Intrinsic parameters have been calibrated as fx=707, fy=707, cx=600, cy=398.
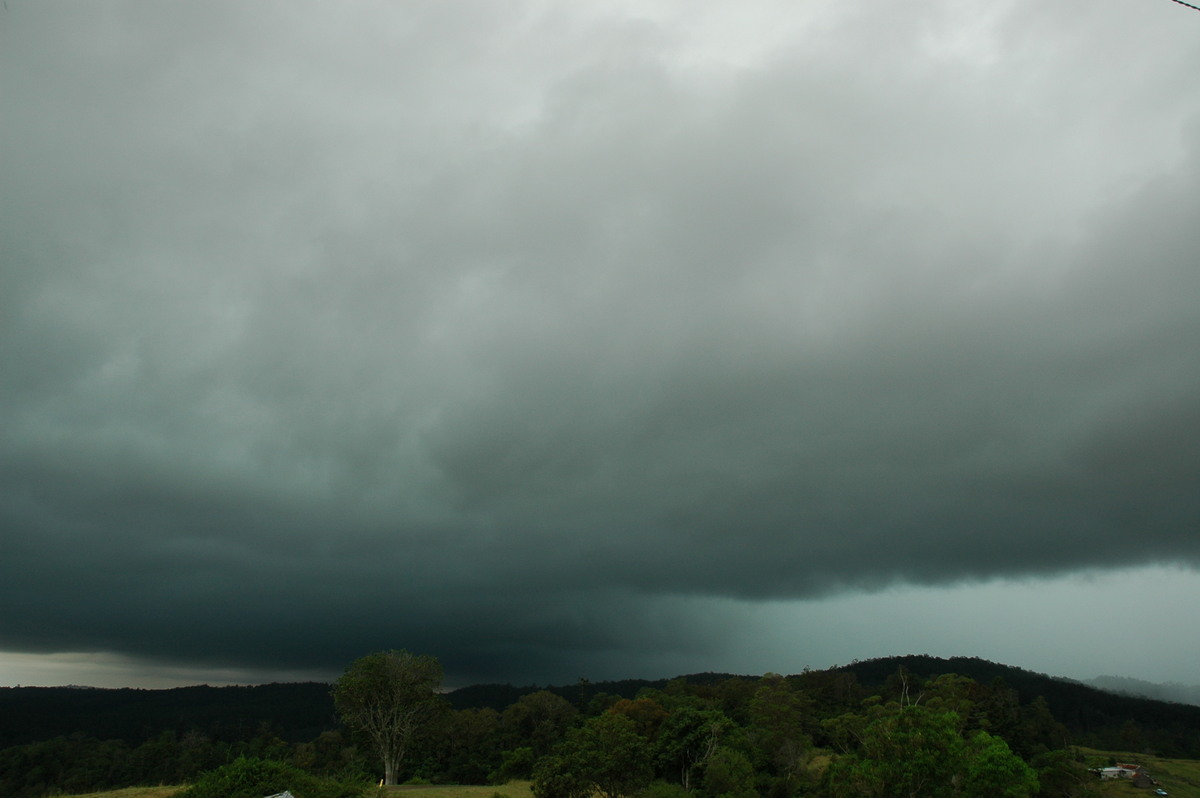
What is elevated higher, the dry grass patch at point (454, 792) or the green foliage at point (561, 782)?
the green foliage at point (561, 782)

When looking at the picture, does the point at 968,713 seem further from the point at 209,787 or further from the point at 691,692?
the point at 209,787

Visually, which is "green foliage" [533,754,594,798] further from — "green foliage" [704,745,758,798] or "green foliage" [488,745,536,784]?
"green foliage" [488,745,536,784]

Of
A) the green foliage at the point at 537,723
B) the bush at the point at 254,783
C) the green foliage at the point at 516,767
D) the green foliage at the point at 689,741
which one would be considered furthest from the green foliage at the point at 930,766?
the green foliage at the point at 537,723

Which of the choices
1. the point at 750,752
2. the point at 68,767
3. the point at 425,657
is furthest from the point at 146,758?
the point at 750,752

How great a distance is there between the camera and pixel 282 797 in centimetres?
4416

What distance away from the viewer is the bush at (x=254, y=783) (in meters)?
45.9

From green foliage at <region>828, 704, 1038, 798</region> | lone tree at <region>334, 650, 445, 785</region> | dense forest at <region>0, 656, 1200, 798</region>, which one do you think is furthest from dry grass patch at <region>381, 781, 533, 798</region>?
green foliage at <region>828, 704, 1038, 798</region>

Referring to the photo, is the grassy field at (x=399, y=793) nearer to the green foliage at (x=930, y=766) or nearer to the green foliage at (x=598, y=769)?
the green foliage at (x=598, y=769)

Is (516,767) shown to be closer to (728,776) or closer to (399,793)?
(728,776)

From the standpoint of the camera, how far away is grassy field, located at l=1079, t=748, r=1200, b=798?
10769 centimetres

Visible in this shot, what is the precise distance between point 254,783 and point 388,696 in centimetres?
4456

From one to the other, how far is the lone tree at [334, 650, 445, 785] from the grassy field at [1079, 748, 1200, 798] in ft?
293

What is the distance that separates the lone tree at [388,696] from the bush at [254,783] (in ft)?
127

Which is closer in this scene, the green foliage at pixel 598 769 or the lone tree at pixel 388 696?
the green foliage at pixel 598 769
